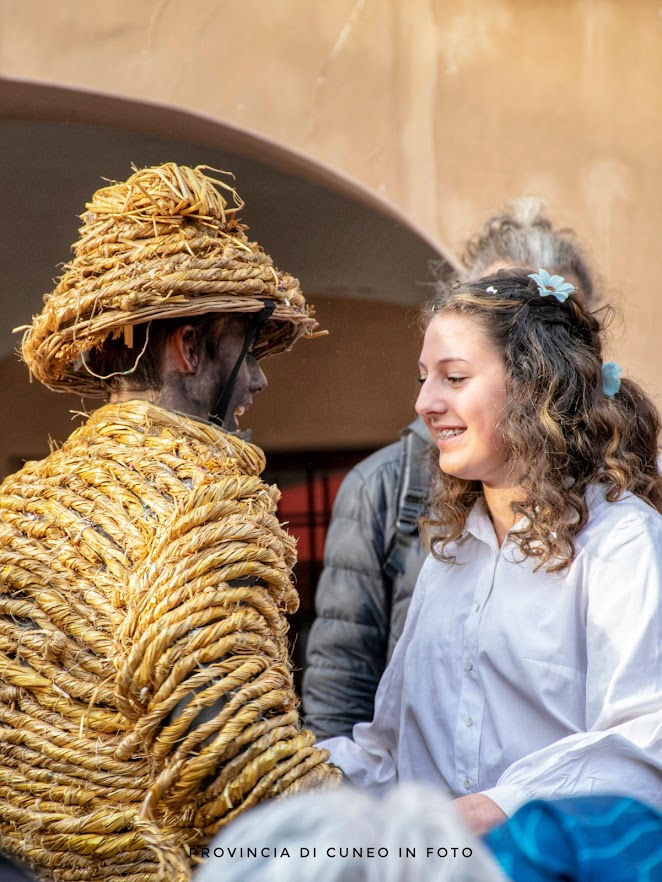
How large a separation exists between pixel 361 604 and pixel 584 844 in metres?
1.60

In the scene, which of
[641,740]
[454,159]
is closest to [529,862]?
[641,740]

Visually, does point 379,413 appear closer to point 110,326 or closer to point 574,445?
point 574,445

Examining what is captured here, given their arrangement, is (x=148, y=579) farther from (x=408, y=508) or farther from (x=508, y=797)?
(x=408, y=508)

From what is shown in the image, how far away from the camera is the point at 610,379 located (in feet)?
6.46

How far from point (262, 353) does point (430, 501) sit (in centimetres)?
46

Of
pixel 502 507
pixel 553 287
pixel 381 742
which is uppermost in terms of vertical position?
pixel 553 287

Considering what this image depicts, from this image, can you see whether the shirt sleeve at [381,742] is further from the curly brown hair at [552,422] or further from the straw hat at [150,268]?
the straw hat at [150,268]

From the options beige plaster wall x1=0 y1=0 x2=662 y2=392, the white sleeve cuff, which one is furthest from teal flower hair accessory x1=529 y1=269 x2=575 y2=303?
beige plaster wall x1=0 y1=0 x2=662 y2=392

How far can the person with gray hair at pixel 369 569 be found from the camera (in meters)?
2.67

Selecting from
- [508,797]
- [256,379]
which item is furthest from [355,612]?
[508,797]

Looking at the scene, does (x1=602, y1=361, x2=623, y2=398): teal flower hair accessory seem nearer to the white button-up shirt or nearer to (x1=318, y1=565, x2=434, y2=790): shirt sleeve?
the white button-up shirt

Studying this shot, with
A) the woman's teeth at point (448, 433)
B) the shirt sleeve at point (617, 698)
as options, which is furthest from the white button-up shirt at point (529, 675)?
the woman's teeth at point (448, 433)

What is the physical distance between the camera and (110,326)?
5.44 ft

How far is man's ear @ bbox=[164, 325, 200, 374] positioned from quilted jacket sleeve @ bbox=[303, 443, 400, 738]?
1.05 metres
